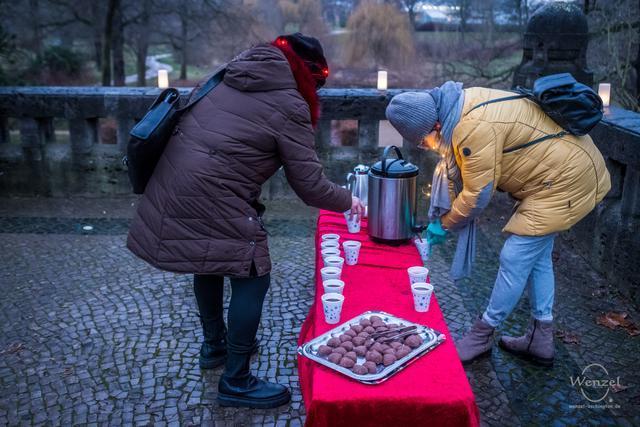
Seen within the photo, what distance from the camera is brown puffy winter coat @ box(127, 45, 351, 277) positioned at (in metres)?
2.50

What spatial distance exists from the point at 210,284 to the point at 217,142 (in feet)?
2.80

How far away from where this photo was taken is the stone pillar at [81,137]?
20.8ft

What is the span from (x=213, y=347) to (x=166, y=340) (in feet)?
1.62

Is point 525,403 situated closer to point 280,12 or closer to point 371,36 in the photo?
point 371,36

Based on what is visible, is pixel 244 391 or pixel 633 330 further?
pixel 633 330

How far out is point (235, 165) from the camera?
252cm

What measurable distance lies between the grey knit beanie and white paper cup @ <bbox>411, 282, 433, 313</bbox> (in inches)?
29.1

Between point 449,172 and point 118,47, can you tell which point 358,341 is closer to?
point 449,172

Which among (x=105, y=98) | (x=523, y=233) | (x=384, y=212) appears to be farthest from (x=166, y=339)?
(x=105, y=98)

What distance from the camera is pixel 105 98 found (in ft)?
20.6

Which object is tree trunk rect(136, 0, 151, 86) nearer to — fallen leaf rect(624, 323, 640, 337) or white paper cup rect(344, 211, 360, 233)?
white paper cup rect(344, 211, 360, 233)

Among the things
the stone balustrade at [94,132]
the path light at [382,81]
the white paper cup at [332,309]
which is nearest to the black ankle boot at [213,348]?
the white paper cup at [332,309]

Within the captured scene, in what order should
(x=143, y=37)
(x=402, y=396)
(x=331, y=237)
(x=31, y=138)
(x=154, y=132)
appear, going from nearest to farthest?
(x=402, y=396) < (x=154, y=132) < (x=331, y=237) < (x=31, y=138) < (x=143, y=37)

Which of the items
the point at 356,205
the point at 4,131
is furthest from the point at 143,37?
the point at 356,205
